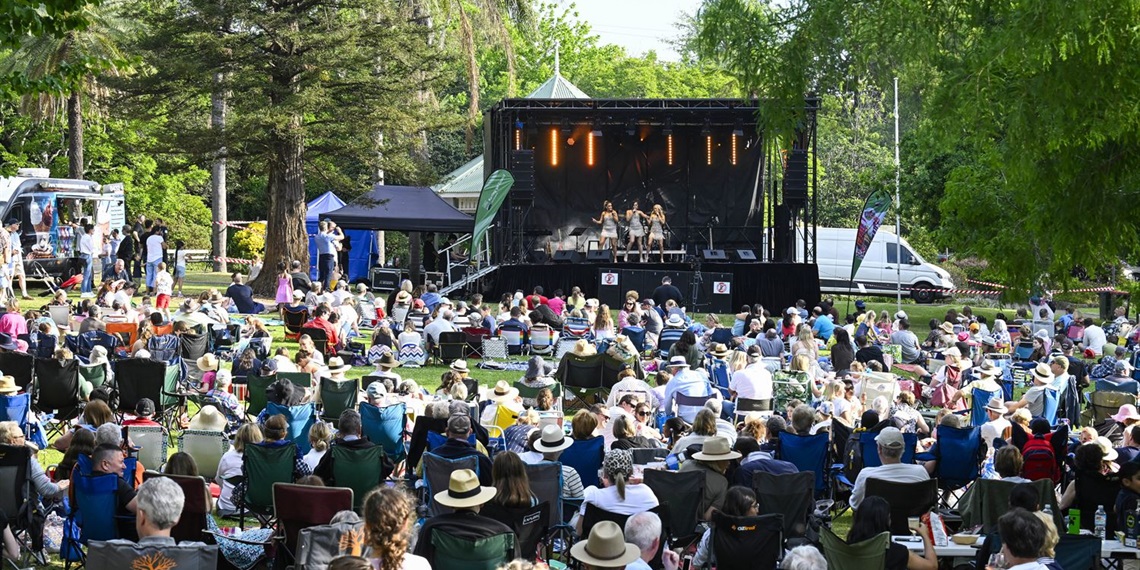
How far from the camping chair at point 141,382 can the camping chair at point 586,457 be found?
462cm

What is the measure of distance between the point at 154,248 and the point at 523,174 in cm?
701

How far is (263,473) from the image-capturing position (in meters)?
8.69

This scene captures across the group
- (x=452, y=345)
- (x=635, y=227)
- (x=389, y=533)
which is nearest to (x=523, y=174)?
(x=635, y=227)

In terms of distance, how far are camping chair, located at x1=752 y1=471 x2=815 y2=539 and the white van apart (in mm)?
24428

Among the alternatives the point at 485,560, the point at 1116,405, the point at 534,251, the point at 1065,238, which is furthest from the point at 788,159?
the point at 485,560

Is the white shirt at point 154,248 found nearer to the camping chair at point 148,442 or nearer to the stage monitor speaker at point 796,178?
the stage monitor speaker at point 796,178

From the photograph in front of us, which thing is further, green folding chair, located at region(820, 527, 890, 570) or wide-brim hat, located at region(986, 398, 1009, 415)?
wide-brim hat, located at region(986, 398, 1009, 415)

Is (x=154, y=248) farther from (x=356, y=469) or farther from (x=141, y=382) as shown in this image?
(x=356, y=469)

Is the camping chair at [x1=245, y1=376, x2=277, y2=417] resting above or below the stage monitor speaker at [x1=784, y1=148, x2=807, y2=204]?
below

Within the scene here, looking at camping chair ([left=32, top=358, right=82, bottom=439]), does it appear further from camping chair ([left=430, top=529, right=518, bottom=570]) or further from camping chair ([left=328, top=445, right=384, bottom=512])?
camping chair ([left=430, top=529, right=518, bottom=570])

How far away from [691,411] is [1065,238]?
16.8 ft

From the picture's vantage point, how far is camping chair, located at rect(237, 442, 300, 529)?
8.68 m

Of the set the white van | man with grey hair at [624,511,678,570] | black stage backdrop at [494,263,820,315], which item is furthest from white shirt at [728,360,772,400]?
the white van

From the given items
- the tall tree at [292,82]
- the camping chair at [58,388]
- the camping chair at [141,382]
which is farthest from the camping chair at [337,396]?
the tall tree at [292,82]
